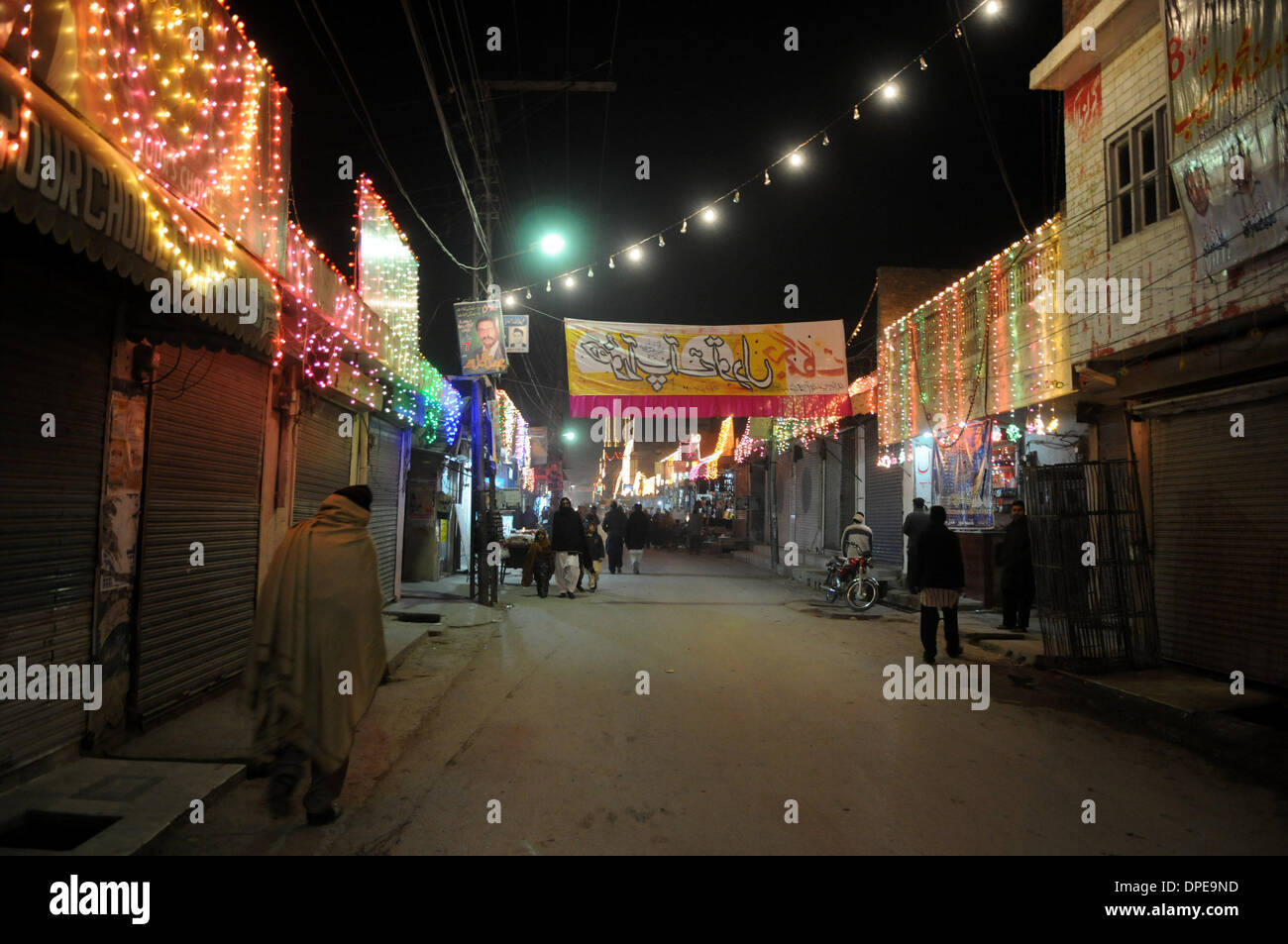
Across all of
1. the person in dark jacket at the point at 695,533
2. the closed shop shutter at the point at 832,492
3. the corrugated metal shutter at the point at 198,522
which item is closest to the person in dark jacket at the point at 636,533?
the closed shop shutter at the point at 832,492

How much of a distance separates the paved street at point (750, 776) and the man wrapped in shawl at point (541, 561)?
6.88 meters

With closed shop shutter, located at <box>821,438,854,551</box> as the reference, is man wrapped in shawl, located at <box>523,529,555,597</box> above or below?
below

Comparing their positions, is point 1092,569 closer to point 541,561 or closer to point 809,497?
point 541,561

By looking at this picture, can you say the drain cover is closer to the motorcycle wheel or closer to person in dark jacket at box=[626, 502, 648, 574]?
the motorcycle wheel

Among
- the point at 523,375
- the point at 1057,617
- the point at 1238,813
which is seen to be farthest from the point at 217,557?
the point at 523,375

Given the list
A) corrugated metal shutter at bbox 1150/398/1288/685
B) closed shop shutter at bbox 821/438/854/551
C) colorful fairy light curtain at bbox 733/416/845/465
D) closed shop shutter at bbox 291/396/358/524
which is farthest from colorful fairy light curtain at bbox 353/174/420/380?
closed shop shutter at bbox 821/438/854/551

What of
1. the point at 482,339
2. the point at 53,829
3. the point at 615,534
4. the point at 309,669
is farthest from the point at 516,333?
Result: the point at 53,829

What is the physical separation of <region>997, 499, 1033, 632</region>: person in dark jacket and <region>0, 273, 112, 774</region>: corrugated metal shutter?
10.7 metres

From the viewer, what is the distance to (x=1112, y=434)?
33.7 feet

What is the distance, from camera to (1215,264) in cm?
770

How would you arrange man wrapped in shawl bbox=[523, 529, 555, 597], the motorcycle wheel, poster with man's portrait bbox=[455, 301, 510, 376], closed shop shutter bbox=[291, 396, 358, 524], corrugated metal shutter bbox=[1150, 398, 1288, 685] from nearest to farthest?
corrugated metal shutter bbox=[1150, 398, 1288, 685]
closed shop shutter bbox=[291, 396, 358, 524]
poster with man's portrait bbox=[455, 301, 510, 376]
the motorcycle wheel
man wrapped in shawl bbox=[523, 529, 555, 597]

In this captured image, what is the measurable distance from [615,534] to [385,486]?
9297 mm

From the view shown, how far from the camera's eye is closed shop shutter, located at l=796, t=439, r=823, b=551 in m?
23.1

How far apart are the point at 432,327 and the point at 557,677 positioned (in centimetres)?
1692
